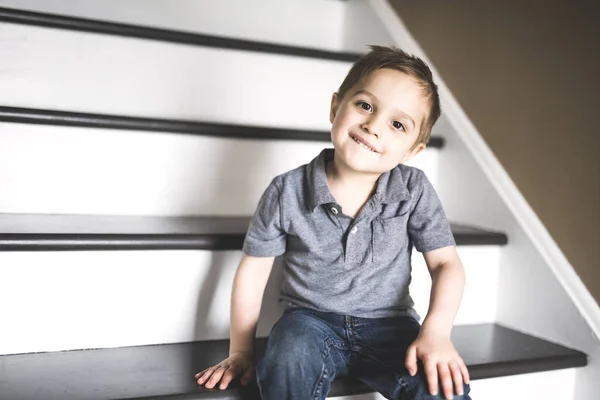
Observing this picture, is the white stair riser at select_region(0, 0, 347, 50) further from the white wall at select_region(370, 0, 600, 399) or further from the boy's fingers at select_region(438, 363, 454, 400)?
the boy's fingers at select_region(438, 363, 454, 400)

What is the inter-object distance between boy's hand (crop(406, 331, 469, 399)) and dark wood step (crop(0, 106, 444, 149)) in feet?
2.04

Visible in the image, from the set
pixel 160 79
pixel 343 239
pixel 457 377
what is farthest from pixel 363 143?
pixel 160 79

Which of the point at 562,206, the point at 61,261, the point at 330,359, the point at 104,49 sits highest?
the point at 104,49

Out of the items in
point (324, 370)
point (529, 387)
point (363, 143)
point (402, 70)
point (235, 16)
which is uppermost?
point (235, 16)

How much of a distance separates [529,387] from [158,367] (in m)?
0.68

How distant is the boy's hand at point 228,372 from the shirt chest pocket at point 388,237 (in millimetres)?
280

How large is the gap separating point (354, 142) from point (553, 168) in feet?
1.73

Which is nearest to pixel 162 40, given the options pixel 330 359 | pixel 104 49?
pixel 104 49

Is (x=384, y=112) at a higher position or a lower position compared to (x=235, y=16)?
lower

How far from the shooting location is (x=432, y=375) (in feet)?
3.12

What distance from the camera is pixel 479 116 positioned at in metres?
1.58

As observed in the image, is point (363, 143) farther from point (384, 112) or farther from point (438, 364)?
point (438, 364)

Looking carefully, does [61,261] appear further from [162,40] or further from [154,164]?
[162,40]

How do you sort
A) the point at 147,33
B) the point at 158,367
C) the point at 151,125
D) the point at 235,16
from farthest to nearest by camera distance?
1. the point at 235,16
2. the point at 147,33
3. the point at 151,125
4. the point at 158,367
